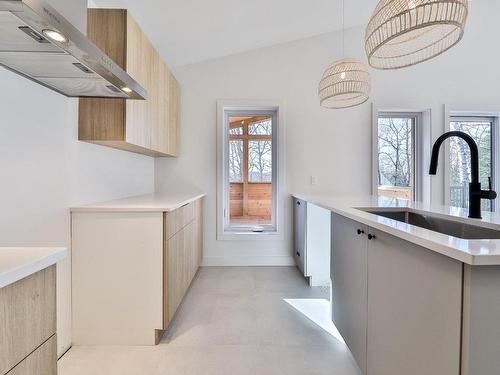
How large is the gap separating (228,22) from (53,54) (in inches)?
86.4

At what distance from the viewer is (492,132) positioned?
12.7 feet

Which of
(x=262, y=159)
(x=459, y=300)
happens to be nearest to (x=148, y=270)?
(x=459, y=300)

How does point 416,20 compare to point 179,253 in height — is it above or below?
above

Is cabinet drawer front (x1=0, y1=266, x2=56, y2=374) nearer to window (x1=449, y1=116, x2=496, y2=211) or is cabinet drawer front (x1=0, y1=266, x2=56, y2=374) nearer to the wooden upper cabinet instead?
the wooden upper cabinet

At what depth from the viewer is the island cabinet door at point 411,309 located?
821 millimetres

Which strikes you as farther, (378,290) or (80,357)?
(80,357)

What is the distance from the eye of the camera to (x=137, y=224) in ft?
6.04

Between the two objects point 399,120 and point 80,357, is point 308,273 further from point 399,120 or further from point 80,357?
point 399,120

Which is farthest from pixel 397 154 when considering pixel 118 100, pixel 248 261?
pixel 118 100

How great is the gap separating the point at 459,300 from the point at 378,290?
500 mm

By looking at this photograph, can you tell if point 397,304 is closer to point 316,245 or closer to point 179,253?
point 179,253

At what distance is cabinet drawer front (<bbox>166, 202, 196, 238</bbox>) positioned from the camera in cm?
194

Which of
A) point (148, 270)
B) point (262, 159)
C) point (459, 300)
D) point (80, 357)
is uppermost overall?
point (262, 159)

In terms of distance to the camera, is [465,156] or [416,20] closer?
[416,20]
